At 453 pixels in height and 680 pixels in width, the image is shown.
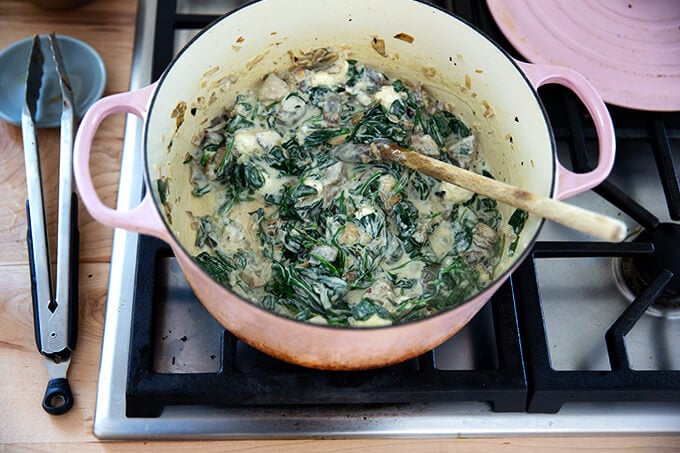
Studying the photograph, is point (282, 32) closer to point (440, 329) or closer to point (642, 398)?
point (440, 329)

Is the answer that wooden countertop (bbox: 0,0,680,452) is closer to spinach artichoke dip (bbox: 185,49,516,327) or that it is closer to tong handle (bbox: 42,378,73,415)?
tong handle (bbox: 42,378,73,415)

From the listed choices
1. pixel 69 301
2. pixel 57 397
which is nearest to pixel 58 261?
pixel 69 301

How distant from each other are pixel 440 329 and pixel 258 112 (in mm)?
532

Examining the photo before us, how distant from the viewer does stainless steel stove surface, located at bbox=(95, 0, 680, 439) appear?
1005mm

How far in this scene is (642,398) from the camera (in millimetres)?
1020

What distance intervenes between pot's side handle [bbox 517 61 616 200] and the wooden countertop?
0.40 meters

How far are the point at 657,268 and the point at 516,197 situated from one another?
1.14 ft

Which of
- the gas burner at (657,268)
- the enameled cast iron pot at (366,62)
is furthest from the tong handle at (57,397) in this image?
the gas burner at (657,268)

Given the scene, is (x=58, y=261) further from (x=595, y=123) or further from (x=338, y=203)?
(x=595, y=123)

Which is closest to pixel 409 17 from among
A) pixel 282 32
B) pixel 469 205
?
pixel 282 32

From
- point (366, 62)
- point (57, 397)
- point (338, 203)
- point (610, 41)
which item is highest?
point (610, 41)

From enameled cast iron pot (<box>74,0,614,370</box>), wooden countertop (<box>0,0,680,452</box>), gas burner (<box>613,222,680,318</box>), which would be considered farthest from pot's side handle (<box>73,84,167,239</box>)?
gas burner (<box>613,222,680,318</box>)

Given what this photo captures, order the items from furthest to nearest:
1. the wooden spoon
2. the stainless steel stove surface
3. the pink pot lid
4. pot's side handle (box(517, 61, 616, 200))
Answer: the pink pot lid
the stainless steel stove surface
pot's side handle (box(517, 61, 616, 200))
the wooden spoon

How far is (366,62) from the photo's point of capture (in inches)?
48.8
